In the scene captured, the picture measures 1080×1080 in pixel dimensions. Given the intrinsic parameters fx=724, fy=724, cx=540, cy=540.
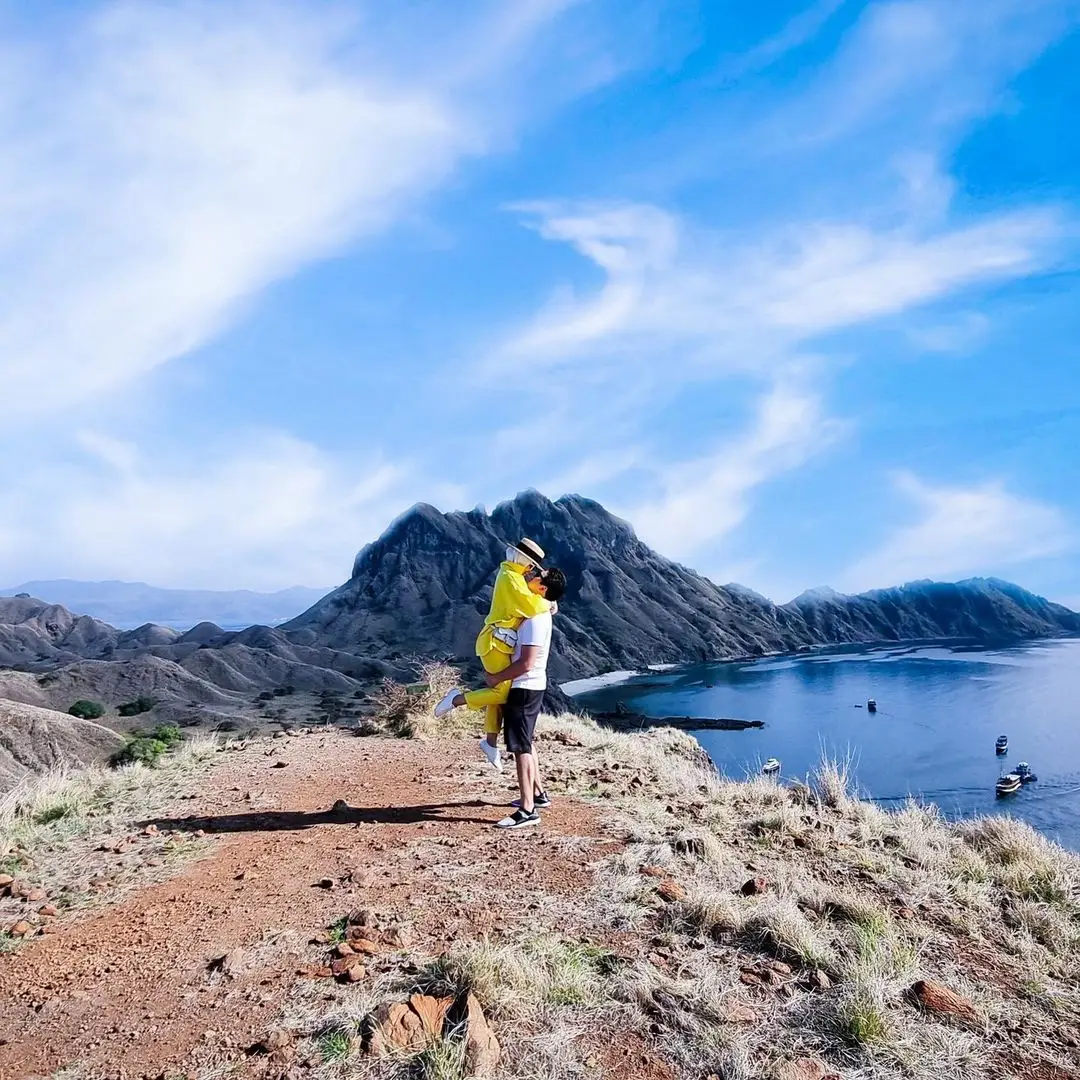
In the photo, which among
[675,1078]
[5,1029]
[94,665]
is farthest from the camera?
[94,665]

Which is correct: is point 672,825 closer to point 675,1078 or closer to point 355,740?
point 675,1078

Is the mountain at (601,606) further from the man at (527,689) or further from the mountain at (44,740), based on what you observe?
the man at (527,689)

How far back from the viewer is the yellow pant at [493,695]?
18.2 feet

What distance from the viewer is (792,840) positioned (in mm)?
5547

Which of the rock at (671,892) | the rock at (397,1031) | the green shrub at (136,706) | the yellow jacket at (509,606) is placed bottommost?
the green shrub at (136,706)

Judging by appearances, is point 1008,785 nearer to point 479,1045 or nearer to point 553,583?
point 553,583

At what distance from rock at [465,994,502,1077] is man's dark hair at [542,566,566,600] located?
305 cm

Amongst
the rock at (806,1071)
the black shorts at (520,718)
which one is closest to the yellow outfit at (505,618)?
the black shorts at (520,718)

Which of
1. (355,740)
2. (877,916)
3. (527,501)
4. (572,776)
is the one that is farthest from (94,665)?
(527,501)

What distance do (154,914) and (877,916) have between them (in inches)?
164

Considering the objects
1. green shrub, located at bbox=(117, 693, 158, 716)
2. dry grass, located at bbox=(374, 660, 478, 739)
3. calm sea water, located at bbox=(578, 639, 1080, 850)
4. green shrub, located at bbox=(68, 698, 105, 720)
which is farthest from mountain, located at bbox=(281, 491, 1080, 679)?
dry grass, located at bbox=(374, 660, 478, 739)

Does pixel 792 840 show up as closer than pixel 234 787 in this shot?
Yes

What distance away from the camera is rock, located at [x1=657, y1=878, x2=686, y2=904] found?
4.24 m

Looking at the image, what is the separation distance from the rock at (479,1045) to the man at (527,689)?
2530mm
